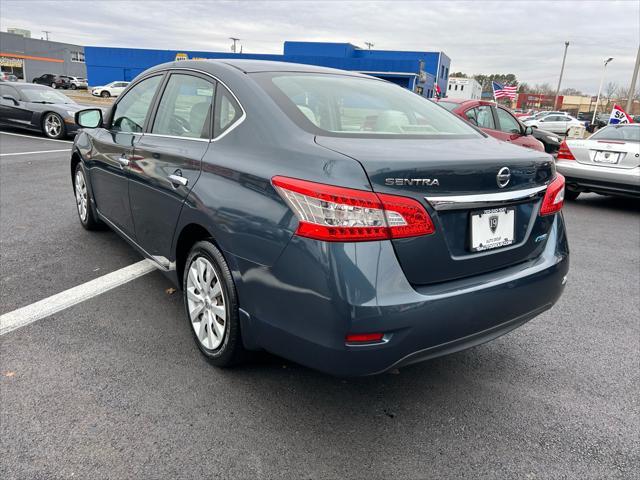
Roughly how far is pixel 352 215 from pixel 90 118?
3.37 metres

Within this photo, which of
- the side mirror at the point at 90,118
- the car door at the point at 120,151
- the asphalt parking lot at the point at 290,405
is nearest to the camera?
the asphalt parking lot at the point at 290,405

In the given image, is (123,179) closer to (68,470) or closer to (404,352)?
(68,470)

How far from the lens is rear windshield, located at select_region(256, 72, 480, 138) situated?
101 inches

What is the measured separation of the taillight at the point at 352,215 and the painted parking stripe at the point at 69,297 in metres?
1.89

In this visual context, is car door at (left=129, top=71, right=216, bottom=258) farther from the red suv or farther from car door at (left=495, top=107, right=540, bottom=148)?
car door at (left=495, top=107, right=540, bottom=148)

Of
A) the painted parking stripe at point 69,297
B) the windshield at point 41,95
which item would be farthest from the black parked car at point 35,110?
the painted parking stripe at point 69,297

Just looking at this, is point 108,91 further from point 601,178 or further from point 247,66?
point 247,66

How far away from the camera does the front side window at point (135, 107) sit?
144 inches

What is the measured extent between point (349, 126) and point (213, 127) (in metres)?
0.76

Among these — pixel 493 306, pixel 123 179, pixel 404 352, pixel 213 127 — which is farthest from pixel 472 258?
pixel 123 179

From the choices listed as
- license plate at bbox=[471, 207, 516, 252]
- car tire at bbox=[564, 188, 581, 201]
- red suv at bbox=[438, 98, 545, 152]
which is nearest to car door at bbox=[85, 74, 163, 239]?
license plate at bbox=[471, 207, 516, 252]

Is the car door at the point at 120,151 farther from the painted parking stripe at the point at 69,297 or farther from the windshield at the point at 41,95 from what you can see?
the windshield at the point at 41,95

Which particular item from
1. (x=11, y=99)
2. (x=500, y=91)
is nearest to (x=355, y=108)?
(x=11, y=99)

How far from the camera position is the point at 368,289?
6.62ft
